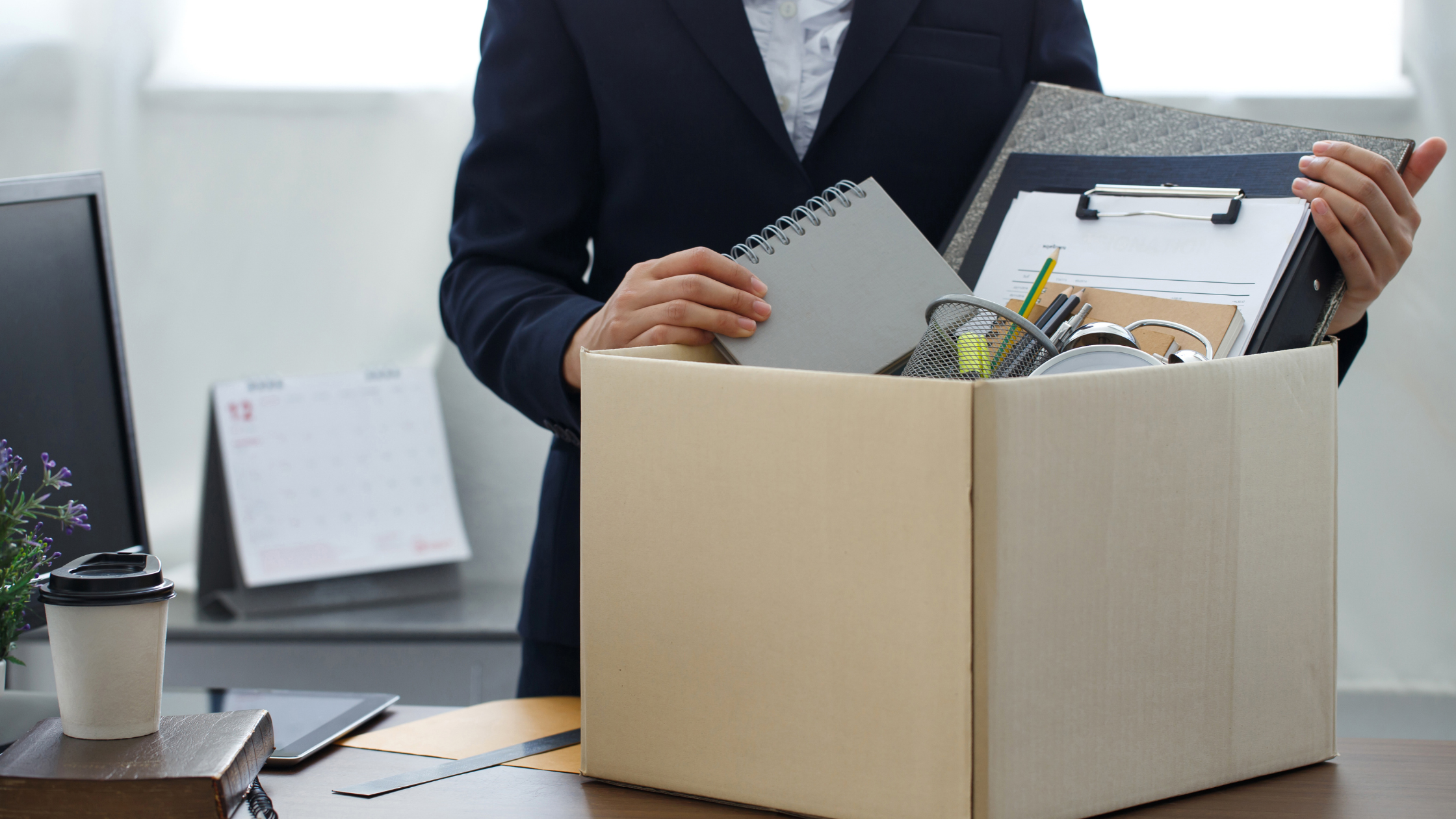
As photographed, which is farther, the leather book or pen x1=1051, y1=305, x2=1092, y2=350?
pen x1=1051, y1=305, x2=1092, y2=350

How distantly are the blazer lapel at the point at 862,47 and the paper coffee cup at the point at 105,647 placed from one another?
558 millimetres

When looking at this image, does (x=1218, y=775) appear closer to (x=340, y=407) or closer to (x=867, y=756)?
(x=867, y=756)

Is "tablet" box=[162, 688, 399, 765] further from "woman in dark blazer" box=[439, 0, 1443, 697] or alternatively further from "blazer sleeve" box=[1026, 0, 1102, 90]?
"blazer sleeve" box=[1026, 0, 1102, 90]

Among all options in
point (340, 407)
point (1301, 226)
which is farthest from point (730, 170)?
point (340, 407)

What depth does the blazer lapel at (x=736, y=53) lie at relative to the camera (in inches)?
32.1

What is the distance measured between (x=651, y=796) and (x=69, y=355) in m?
0.50

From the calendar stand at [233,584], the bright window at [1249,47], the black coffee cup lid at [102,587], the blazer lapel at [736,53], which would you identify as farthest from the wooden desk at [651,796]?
the bright window at [1249,47]

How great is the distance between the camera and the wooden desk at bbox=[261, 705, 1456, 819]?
515 mm

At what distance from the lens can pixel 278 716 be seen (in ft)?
2.20

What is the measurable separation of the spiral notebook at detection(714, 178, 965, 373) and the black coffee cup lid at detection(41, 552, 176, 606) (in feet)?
1.04

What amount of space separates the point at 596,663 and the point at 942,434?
22cm

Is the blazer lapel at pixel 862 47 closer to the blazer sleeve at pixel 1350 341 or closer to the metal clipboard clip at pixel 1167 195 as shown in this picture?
the metal clipboard clip at pixel 1167 195

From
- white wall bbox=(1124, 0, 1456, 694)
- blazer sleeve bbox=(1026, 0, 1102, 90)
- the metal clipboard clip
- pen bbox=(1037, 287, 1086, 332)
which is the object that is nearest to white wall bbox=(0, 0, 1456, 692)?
white wall bbox=(1124, 0, 1456, 694)

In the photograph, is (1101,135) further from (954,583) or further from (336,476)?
(336,476)
